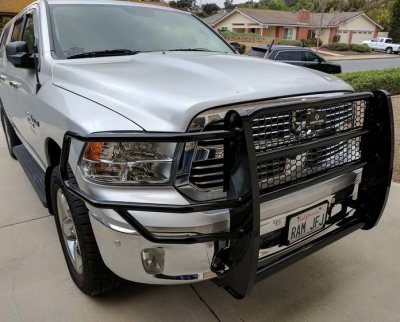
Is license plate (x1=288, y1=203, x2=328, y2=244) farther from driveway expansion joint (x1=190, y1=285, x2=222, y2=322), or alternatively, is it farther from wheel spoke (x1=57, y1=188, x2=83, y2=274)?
wheel spoke (x1=57, y1=188, x2=83, y2=274)

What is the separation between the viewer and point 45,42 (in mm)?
3066

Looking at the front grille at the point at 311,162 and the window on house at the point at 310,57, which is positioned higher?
the front grille at the point at 311,162

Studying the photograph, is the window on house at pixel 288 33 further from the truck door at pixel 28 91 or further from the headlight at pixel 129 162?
the headlight at pixel 129 162

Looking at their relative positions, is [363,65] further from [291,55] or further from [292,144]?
[292,144]

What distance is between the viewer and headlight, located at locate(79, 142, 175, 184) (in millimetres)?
1979

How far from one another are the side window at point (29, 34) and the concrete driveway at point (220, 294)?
5.46 feet

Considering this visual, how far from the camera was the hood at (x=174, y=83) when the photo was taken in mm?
2023

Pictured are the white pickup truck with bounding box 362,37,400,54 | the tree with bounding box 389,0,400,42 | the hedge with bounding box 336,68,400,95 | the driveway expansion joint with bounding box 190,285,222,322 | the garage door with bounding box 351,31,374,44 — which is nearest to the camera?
the driveway expansion joint with bounding box 190,285,222,322

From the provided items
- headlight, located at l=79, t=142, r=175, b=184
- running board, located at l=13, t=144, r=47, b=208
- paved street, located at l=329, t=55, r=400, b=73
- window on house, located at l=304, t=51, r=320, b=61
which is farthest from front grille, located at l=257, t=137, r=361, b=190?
paved street, located at l=329, t=55, r=400, b=73

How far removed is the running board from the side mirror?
3.20 feet

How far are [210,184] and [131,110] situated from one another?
0.58 meters

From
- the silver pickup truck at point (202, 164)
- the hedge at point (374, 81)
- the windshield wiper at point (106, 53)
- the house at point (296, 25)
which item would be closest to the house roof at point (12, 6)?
the house at point (296, 25)

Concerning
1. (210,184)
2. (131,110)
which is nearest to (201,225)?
(210,184)

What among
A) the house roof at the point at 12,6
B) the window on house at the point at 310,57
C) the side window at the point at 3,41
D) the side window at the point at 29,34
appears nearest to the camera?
Answer: the side window at the point at 29,34
